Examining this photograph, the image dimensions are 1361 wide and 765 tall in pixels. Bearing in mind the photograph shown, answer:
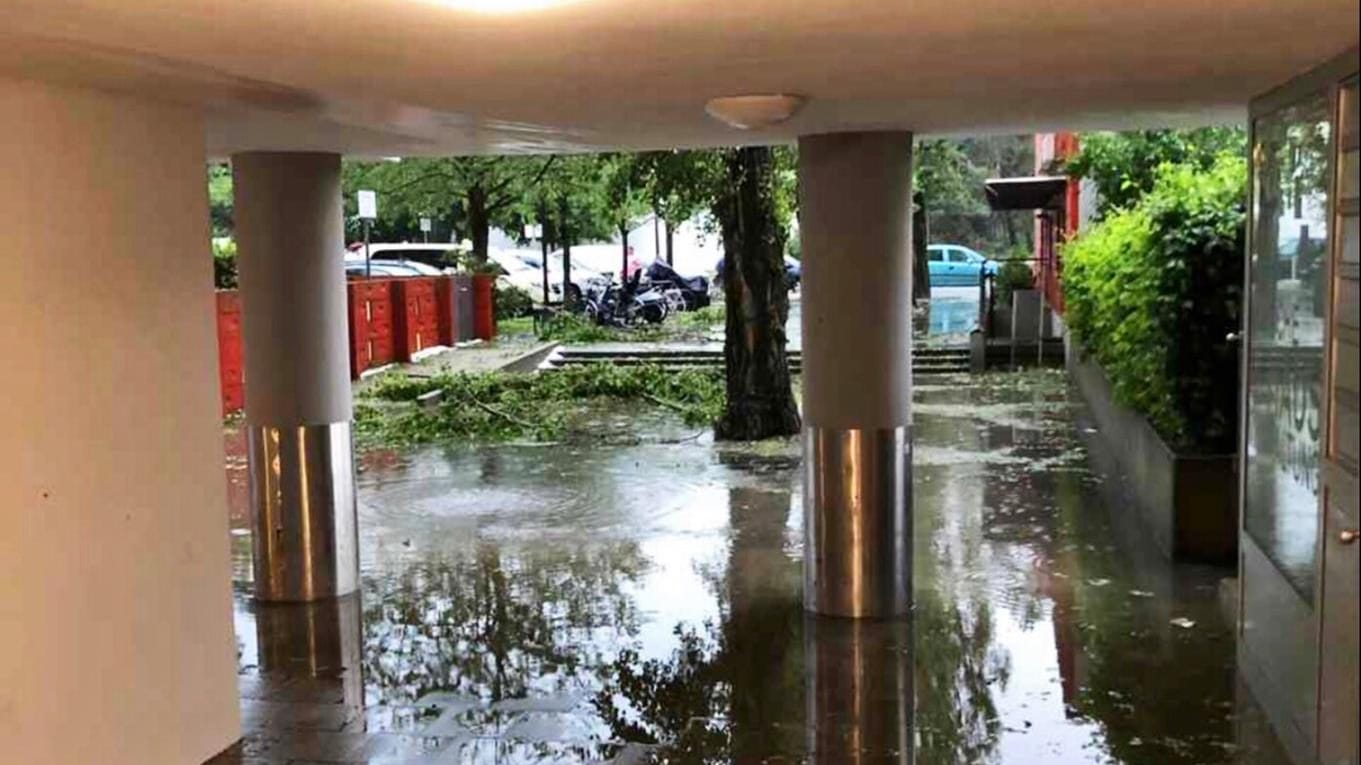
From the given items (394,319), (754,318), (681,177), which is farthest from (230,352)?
(754,318)

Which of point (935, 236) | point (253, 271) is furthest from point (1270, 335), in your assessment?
point (935, 236)

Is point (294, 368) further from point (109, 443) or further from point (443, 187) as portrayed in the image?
point (443, 187)

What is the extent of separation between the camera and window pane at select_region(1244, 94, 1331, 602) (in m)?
4.70

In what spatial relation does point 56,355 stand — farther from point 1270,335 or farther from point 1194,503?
point 1194,503

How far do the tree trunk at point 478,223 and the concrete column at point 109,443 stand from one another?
21.0 metres

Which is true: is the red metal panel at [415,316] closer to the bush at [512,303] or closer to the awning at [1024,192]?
the bush at [512,303]

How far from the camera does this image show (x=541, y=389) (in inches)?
682

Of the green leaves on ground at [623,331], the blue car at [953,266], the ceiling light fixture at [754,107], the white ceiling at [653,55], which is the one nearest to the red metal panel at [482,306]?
the green leaves on ground at [623,331]

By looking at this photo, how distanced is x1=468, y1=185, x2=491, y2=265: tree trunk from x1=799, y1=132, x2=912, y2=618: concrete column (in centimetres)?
1956

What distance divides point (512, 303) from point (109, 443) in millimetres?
24417

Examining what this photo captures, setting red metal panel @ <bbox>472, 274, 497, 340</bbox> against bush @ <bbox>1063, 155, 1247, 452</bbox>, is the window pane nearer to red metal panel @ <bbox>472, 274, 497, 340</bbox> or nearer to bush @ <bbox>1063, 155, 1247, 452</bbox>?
bush @ <bbox>1063, 155, 1247, 452</bbox>

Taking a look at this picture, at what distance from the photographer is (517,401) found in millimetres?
16469

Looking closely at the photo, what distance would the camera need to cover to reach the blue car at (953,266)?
38.2 m

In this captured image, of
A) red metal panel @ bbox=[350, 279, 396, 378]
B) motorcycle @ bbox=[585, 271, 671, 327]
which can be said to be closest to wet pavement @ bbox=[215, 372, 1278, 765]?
red metal panel @ bbox=[350, 279, 396, 378]
